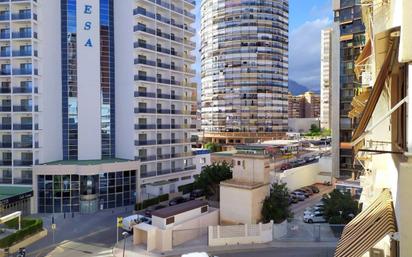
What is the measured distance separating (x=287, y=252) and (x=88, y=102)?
30.4 meters

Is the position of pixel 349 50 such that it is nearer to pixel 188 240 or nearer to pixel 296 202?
pixel 296 202

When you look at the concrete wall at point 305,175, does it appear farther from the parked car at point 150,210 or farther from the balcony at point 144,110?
the balcony at point 144,110

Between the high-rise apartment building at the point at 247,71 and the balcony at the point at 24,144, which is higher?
the high-rise apartment building at the point at 247,71

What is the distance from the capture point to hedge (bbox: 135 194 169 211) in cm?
4084

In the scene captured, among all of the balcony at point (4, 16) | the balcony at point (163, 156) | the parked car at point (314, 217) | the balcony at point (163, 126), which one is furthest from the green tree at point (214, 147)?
the balcony at point (4, 16)

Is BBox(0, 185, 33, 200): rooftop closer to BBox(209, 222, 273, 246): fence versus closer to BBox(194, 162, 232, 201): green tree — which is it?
BBox(194, 162, 232, 201): green tree

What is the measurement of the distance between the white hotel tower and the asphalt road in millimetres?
20430

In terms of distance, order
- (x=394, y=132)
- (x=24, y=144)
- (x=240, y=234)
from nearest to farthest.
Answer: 1. (x=394, y=132)
2. (x=240, y=234)
3. (x=24, y=144)

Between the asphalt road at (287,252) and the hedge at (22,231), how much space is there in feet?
54.4

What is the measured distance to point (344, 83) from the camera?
5112 centimetres

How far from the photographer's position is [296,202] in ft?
149

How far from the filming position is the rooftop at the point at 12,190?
36588 mm

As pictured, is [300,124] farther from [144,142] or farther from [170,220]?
[170,220]

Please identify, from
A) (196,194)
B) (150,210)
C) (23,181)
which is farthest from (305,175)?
(23,181)
